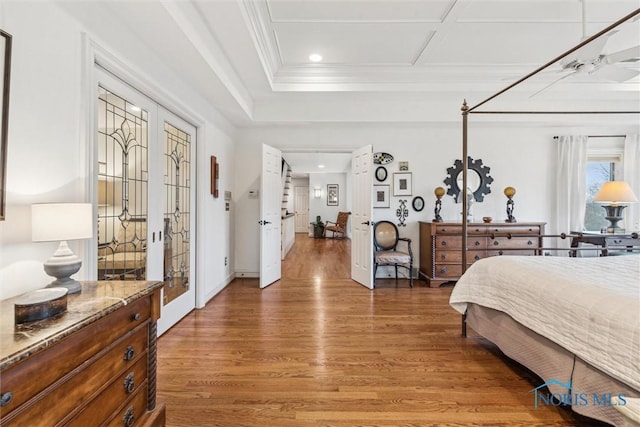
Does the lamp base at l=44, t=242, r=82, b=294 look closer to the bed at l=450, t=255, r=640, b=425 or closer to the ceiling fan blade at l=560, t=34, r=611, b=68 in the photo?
the bed at l=450, t=255, r=640, b=425

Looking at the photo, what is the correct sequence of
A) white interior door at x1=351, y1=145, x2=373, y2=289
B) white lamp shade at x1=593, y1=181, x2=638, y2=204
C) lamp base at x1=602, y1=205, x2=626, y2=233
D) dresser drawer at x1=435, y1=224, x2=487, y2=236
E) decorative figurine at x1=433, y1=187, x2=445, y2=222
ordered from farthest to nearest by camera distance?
decorative figurine at x1=433, y1=187, x2=445, y2=222 < white interior door at x1=351, y1=145, x2=373, y2=289 < dresser drawer at x1=435, y1=224, x2=487, y2=236 < lamp base at x1=602, y1=205, x2=626, y2=233 < white lamp shade at x1=593, y1=181, x2=638, y2=204

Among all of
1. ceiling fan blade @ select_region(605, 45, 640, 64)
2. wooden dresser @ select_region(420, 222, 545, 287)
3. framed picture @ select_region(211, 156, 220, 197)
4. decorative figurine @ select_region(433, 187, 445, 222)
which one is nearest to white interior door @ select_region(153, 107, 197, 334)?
framed picture @ select_region(211, 156, 220, 197)

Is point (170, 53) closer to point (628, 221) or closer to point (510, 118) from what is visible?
point (510, 118)

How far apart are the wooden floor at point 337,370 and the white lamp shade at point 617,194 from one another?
8.45ft

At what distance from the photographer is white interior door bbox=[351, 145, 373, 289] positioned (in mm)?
4266

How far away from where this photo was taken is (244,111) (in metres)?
3.87

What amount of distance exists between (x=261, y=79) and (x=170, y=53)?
50.8 inches

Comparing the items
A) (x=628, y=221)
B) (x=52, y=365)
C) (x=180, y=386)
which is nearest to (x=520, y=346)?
(x=180, y=386)

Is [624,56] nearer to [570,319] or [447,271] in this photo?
[570,319]

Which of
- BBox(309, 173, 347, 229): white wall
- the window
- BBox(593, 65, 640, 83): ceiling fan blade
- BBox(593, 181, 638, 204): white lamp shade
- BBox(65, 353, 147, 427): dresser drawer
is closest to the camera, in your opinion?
BBox(65, 353, 147, 427): dresser drawer

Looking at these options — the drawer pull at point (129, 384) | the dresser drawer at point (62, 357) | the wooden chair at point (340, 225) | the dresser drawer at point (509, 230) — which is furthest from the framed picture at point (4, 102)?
the wooden chair at point (340, 225)

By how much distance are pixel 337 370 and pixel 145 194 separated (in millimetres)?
2091

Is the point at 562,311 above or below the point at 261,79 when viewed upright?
below

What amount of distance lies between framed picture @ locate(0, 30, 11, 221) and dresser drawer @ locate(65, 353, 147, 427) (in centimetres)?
84
